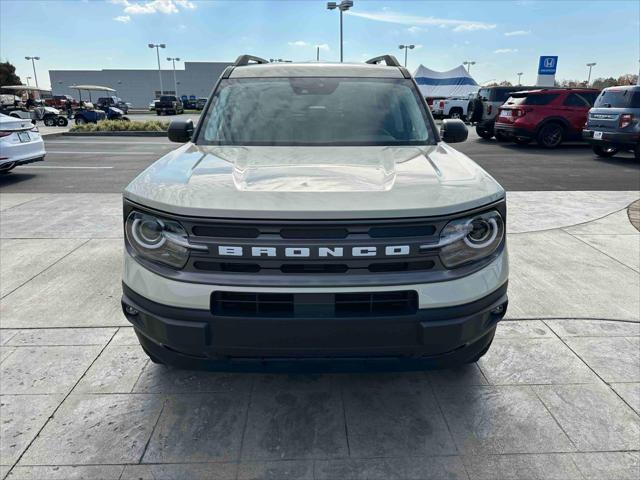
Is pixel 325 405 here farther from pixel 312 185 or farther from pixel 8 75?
pixel 8 75

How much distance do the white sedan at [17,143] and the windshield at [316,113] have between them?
7.44m

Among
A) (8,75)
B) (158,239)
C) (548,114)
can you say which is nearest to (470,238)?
(158,239)

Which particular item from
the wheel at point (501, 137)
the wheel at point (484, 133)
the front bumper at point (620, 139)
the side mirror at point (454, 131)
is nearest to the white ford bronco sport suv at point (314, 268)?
the side mirror at point (454, 131)

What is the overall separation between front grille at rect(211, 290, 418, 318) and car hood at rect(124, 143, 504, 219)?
335 millimetres

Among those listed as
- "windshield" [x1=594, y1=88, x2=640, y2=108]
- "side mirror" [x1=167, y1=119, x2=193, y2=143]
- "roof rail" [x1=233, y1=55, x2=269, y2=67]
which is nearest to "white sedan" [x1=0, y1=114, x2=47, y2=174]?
"roof rail" [x1=233, y1=55, x2=269, y2=67]

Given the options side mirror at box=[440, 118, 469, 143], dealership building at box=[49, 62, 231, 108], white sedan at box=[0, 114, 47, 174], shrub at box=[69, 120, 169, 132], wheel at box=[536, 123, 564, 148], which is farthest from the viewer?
dealership building at box=[49, 62, 231, 108]

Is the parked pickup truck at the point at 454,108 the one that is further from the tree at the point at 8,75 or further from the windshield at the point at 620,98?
the tree at the point at 8,75

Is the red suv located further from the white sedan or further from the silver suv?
the white sedan

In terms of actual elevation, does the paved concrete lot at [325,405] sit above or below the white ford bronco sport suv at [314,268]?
below

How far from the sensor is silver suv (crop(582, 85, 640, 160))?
1130 cm

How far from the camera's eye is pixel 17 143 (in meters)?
9.07

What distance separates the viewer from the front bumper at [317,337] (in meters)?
1.95

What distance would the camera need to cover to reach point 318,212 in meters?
1.91

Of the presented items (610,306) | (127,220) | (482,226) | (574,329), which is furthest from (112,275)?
(610,306)
